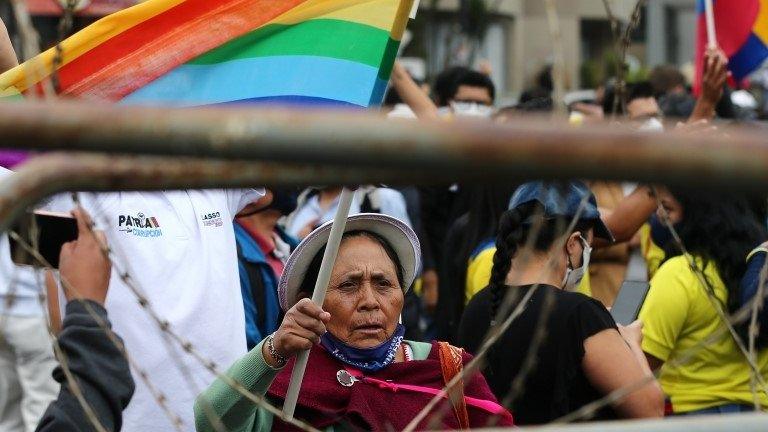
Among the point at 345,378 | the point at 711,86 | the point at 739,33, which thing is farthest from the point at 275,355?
the point at 739,33

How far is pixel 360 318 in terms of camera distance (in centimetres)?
360

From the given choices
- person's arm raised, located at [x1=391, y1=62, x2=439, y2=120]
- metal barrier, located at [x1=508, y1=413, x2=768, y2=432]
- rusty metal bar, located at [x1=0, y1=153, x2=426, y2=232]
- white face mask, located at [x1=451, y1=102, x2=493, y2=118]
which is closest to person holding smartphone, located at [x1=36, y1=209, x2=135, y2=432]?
rusty metal bar, located at [x1=0, y1=153, x2=426, y2=232]

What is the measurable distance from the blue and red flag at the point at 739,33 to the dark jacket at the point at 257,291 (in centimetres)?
255

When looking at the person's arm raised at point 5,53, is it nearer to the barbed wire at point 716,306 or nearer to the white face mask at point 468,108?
the barbed wire at point 716,306

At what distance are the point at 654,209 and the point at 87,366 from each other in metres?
3.37

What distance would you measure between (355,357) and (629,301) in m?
1.30

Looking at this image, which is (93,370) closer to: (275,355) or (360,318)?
(275,355)

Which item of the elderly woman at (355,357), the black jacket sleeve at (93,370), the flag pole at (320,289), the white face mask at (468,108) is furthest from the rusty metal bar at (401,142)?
the white face mask at (468,108)

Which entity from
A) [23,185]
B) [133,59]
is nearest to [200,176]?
[23,185]

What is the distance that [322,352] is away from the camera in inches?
141

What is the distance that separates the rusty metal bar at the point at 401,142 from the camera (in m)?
1.24

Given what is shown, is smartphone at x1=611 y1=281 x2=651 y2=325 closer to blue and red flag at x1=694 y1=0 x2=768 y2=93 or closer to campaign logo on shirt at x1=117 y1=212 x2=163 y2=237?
campaign logo on shirt at x1=117 y1=212 x2=163 y2=237

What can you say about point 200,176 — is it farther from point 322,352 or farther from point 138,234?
point 138,234

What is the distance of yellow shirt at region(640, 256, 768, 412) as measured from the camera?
15.9 ft
